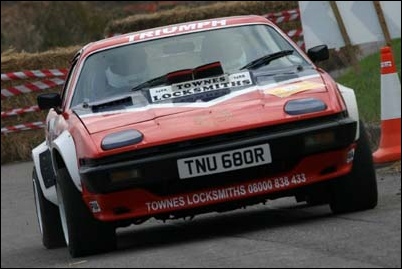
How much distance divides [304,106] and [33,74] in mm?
12995

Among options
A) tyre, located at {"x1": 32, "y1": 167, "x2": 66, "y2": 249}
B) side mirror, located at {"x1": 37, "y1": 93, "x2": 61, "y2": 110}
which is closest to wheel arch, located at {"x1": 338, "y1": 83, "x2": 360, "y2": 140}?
side mirror, located at {"x1": 37, "y1": 93, "x2": 61, "y2": 110}

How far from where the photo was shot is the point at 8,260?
7.63 metres

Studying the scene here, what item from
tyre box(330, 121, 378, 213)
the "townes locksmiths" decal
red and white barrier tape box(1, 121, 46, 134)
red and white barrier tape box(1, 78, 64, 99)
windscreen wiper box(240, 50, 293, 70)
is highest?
the "townes locksmiths" decal

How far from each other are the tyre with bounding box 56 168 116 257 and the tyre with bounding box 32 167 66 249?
3.97 ft

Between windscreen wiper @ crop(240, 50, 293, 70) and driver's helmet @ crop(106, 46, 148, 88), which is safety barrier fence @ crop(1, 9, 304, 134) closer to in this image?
driver's helmet @ crop(106, 46, 148, 88)

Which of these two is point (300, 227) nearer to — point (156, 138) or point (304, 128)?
point (304, 128)

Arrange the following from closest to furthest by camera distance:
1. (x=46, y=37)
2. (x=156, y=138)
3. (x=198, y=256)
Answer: (x=198, y=256) < (x=156, y=138) < (x=46, y=37)

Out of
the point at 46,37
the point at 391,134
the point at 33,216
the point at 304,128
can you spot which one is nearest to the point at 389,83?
the point at 391,134

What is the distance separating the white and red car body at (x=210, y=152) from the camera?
6793mm

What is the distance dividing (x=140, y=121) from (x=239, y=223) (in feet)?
4.43

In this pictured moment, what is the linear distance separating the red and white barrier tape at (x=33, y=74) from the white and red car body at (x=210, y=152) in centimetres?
1228

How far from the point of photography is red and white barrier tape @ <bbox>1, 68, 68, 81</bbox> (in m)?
19.3

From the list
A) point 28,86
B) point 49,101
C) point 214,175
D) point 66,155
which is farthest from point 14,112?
point 214,175

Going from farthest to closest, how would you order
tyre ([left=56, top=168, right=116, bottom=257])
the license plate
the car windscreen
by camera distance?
the car windscreen → tyre ([left=56, top=168, right=116, bottom=257]) → the license plate
